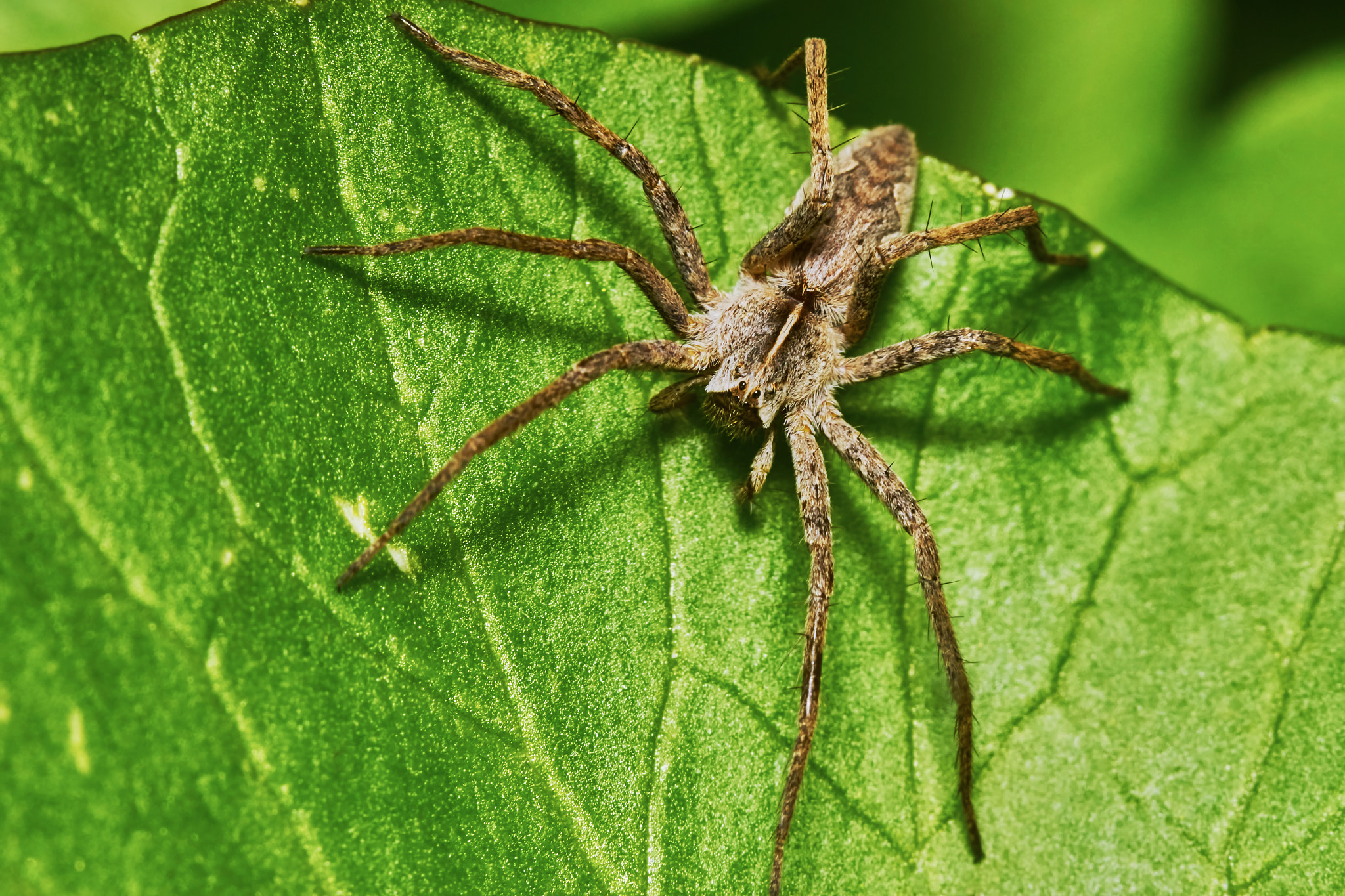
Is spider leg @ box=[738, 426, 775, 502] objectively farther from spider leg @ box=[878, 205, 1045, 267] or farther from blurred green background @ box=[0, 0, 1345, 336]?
blurred green background @ box=[0, 0, 1345, 336]

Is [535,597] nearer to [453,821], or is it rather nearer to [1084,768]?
[453,821]

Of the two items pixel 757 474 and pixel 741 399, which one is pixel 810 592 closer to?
pixel 757 474

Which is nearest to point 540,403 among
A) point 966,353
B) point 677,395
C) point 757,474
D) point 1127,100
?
point 677,395

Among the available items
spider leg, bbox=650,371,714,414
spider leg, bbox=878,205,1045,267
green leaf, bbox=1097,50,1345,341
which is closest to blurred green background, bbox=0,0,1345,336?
green leaf, bbox=1097,50,1345,341

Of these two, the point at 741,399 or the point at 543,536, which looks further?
the point at 741,399

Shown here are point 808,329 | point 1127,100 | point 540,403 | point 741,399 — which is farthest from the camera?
point 1127,100

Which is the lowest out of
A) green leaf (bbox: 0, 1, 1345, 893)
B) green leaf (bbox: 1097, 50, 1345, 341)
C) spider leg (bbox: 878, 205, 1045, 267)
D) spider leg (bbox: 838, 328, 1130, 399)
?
green leaf (bbox: 0, 1, 1345, 893)

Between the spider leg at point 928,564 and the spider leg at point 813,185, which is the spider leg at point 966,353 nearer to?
the spider leg at point 928,564

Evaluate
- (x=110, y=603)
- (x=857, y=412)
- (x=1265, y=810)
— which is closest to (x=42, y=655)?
(x=110, y=603)

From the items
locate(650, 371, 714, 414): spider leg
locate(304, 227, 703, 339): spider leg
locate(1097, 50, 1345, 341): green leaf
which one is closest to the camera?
locate(304, 227, 703, 339): spider leg
